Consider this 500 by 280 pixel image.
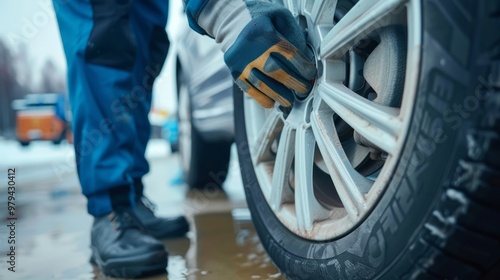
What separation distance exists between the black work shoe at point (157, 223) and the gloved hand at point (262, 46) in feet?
2.59

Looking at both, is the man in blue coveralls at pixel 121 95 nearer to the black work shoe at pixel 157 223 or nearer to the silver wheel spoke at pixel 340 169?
the black work shoe at pixel 157 223

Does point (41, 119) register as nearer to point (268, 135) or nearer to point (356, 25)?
point (268, 135)

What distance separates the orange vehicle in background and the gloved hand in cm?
1078

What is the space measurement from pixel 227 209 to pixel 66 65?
3.86ft

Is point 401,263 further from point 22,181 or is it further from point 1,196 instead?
point 22,181

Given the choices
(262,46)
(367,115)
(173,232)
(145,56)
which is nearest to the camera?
(367,115)

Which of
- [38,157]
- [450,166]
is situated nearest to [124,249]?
[450,166]

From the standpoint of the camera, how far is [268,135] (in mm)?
1286

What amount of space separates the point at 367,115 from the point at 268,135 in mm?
445

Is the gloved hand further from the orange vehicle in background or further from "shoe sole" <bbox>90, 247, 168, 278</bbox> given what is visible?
the orange vehicle in background

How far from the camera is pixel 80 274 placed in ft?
4.58

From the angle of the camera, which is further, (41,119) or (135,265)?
(41,119)

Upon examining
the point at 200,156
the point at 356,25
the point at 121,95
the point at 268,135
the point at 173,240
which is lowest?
the point at 173,240

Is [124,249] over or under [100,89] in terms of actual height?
under
